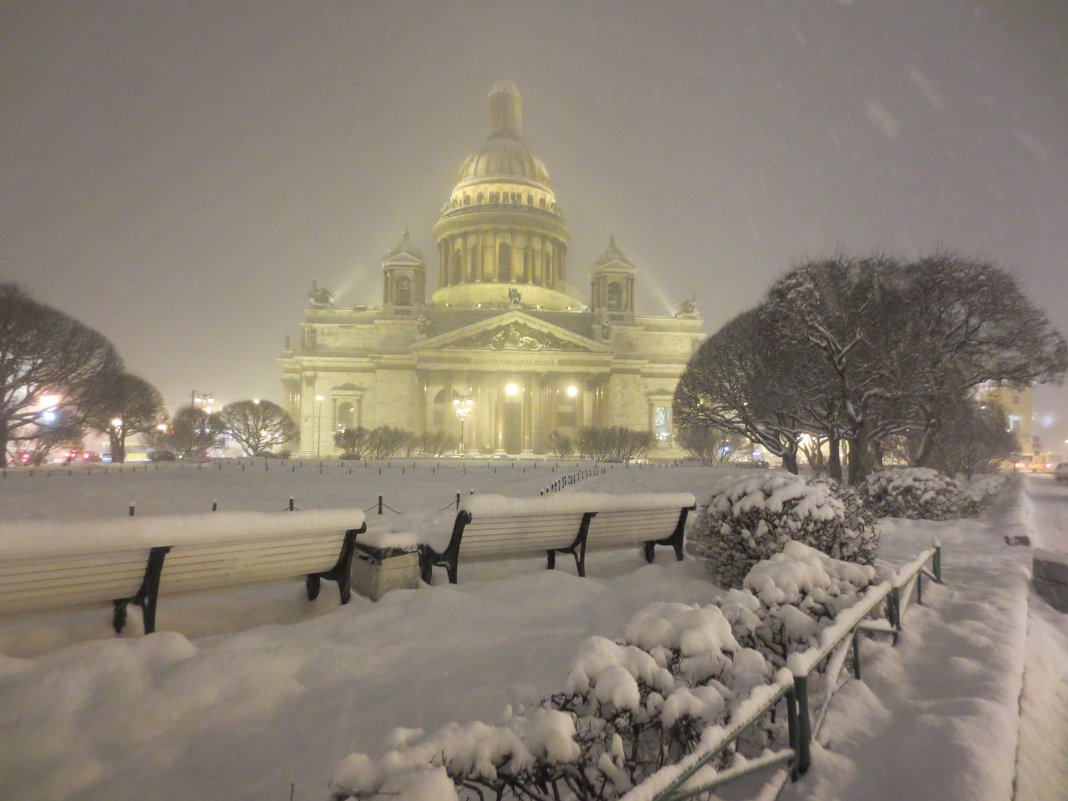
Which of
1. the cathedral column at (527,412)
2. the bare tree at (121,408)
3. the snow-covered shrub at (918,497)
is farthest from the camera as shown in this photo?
the cathedral column at (527,412)

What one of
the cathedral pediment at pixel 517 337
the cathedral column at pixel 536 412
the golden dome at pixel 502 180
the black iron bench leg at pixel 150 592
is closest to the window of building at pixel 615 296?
the cathedral pediment at pixel 517 337

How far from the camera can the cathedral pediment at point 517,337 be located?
181 ft

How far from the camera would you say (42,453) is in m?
35.5

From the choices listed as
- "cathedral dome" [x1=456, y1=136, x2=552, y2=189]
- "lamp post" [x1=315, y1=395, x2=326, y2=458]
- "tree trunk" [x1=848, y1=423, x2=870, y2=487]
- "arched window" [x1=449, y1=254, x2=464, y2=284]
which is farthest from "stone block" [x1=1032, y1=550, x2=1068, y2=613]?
"cathedral dome" [x1=456, y1=136, x2=552, y2=189]

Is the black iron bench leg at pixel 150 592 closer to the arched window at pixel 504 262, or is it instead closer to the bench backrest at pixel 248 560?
the bench backrest at pixel 248 560

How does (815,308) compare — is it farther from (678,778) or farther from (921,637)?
(678,778)

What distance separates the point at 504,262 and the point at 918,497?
60.4 meters

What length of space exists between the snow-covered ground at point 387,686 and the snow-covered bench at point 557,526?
16.3 inches

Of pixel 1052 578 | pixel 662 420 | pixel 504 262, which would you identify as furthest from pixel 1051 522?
pixel 504 262

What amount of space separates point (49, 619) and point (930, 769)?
19.9ft

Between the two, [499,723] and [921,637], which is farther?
[921,637]

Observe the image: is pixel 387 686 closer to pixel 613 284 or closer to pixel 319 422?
pixel 319 422

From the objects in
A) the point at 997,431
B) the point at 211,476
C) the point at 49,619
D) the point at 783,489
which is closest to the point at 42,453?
the point at 211,476

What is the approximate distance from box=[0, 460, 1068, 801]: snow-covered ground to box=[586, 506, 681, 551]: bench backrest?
54 centimetres
